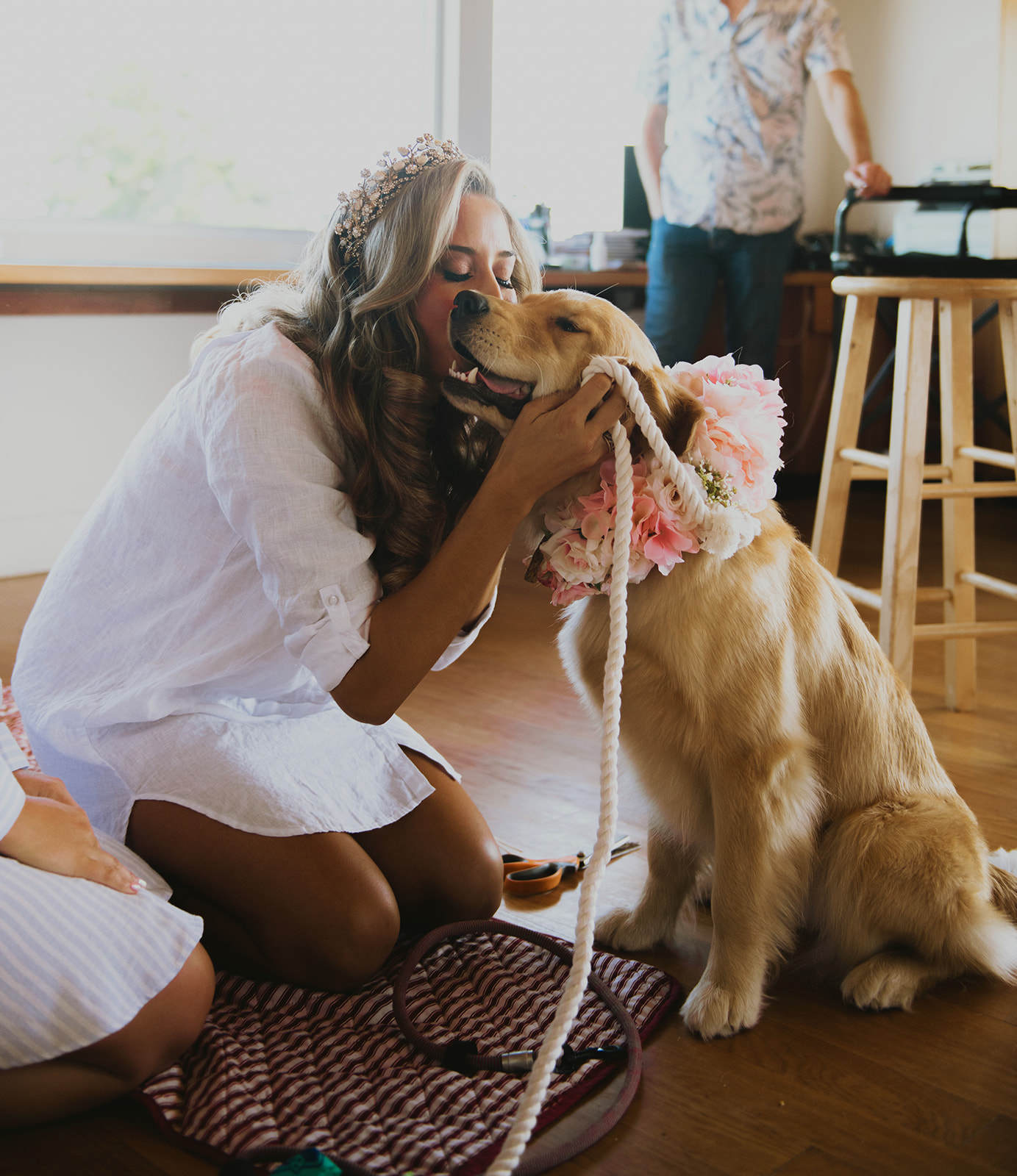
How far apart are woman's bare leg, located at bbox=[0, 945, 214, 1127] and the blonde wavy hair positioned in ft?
1.74

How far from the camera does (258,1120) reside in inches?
45.1

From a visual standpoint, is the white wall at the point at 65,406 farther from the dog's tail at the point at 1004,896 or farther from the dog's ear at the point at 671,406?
the dog's tail at the point at 1004,896

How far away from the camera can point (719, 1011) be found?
133cm

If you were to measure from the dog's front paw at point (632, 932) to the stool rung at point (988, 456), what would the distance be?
1.35m

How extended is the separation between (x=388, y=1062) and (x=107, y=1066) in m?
0.30

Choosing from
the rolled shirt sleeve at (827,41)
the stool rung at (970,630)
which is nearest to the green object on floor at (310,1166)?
the stool rung at (970,630)

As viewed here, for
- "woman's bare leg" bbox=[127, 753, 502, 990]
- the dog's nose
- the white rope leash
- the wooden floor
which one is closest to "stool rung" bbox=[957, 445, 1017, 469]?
the wooden floor

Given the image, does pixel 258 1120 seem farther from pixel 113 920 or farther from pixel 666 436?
pixel 666 436

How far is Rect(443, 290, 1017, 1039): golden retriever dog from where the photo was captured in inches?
52.5

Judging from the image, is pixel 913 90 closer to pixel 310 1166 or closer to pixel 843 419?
pixel 843 419

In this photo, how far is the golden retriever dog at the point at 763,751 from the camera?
52.5 inches

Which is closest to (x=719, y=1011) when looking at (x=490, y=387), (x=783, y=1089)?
(x=783, y=1089)

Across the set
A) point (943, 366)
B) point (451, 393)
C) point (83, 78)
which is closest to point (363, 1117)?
point (451, 393)

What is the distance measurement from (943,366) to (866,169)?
0.95 metres
